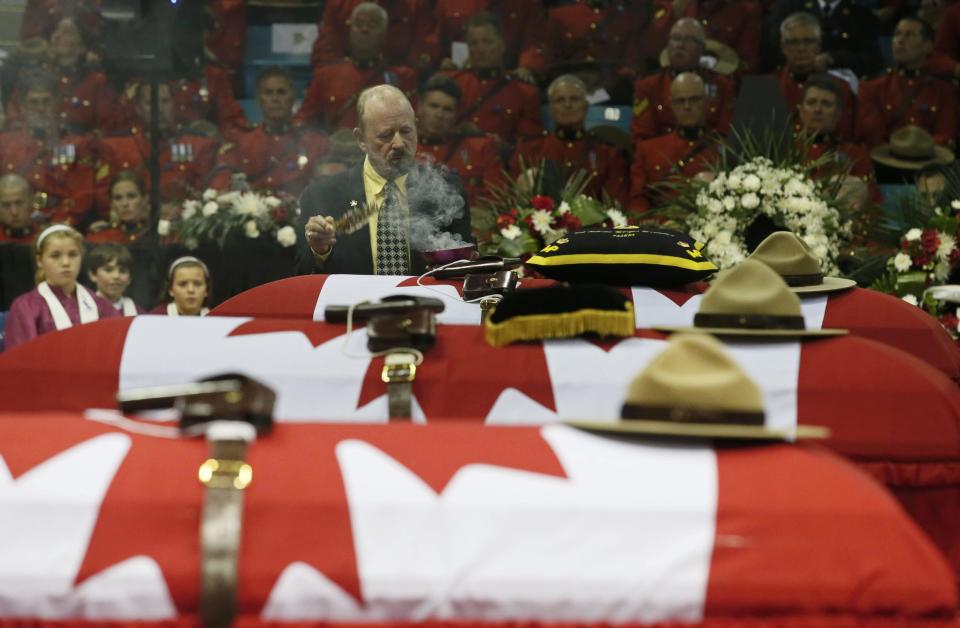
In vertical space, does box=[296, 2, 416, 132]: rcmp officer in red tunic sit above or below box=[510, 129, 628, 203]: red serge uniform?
above

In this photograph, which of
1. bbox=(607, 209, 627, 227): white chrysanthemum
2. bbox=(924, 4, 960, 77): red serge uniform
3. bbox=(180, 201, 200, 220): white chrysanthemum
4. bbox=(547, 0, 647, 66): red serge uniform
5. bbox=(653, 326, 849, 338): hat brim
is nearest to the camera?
bbox=(653, 326, 849, 338): hat brim

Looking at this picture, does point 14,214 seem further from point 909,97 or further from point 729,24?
point 909,97

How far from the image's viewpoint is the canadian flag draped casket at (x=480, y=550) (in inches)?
50.2

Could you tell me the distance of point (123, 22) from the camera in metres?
5.70

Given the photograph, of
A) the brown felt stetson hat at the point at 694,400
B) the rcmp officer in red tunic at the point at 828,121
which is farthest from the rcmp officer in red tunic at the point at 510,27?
the brown felt stetson hat at the point at 694,400

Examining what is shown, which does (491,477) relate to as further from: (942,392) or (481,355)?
(942,392)

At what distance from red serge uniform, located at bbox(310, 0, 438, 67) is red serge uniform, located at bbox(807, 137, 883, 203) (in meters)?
2.18

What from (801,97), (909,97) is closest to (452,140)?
(801,97)

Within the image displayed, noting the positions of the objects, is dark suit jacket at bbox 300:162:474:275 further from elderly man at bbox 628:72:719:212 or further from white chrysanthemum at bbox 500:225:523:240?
elderly man at bbox 628:72:719:212

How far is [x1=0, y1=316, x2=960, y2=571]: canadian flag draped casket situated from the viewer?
1.85 meters

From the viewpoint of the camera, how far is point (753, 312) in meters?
2.00

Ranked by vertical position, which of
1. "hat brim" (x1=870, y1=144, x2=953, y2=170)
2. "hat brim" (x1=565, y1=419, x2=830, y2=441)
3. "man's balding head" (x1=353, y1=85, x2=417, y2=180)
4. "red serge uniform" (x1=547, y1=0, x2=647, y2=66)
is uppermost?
"red serge uniform" (x1=547, y1=0, x2=647, y2=66)

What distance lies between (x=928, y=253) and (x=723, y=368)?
3.28 meters

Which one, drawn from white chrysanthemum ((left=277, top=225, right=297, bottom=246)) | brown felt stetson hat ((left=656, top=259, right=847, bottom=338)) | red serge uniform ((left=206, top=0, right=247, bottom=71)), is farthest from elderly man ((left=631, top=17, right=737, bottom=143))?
brown felt stetson hat ((left=656, top=259, right=847, bottom=338))
